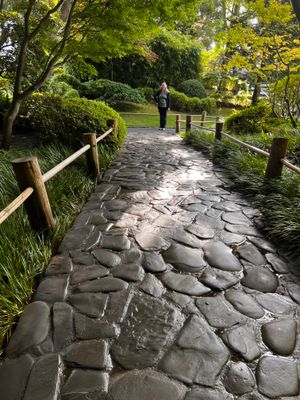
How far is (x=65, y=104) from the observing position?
6.37 m

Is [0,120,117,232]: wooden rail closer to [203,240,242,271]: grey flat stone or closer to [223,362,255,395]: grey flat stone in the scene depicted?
[203,240,242,271]: grey flat stone

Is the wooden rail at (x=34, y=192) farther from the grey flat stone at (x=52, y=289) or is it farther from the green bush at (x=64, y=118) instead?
the green bush at (x=64, y=118)

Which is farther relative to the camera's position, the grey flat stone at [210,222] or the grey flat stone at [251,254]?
the grey flat stone at [210,222]

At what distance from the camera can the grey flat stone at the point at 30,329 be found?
1.75m

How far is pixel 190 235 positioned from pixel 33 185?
1.82 m

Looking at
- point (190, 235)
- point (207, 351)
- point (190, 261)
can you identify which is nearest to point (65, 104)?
point (190, 235)

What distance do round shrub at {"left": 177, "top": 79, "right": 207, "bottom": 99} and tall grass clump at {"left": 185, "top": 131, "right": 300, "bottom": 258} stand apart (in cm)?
1350

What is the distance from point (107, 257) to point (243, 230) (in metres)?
1.72

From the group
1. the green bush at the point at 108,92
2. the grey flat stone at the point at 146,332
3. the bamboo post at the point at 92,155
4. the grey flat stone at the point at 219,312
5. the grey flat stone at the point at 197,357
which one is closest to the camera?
the grey flat stone at the point at 197,357

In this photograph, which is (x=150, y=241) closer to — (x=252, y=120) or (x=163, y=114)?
(x=252, y=120)

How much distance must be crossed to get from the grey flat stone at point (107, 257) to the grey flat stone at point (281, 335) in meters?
1.42

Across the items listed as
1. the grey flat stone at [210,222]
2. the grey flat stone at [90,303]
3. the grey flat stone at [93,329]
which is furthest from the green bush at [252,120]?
the grey flat stone at [93,329]

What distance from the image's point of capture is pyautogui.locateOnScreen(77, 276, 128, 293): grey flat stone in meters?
2.25

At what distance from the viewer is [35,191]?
258 cm
